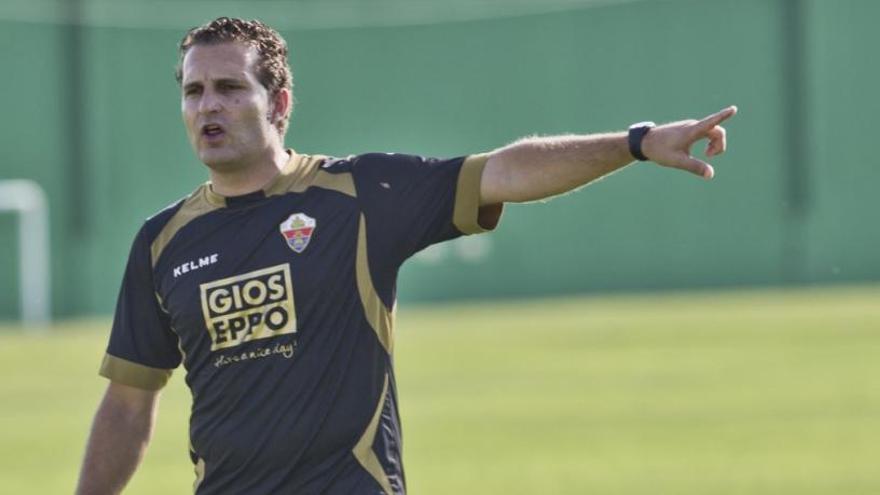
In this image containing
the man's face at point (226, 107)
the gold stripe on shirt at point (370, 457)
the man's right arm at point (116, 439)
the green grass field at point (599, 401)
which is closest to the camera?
the gold stripe on shirt at point (370, 457)

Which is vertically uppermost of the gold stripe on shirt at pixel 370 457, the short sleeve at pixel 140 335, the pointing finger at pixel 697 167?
the pointing finger at pixel 697 167

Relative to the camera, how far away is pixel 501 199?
588 cm

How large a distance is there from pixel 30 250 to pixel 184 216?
24.2 m

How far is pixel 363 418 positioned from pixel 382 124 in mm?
25925

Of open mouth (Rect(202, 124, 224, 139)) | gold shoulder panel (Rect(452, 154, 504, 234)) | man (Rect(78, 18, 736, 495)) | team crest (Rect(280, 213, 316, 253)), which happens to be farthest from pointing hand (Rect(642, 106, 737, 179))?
open mouth (Rect(202, 124, 224, 139))

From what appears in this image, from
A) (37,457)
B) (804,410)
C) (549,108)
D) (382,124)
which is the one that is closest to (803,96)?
(549,108)

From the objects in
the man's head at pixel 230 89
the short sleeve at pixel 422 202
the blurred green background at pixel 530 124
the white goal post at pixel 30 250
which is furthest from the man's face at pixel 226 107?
the white goal post at pixel 30 250

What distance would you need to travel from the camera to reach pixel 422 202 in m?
5.95

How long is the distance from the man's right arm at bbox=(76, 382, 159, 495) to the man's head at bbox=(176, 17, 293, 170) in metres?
0.82

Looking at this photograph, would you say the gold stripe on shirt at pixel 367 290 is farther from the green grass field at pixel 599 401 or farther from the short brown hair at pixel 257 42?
the green grass field at pixel 599 401

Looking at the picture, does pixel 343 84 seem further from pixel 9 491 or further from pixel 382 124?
pixel 9 491

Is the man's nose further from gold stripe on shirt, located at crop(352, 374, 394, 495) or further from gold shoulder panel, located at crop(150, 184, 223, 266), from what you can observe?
gold stripe on shirt, located at crop(352, 374, 394, 495)

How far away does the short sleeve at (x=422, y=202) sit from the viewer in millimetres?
5910

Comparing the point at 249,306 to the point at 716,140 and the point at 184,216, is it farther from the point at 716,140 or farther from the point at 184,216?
the point at 716,140
